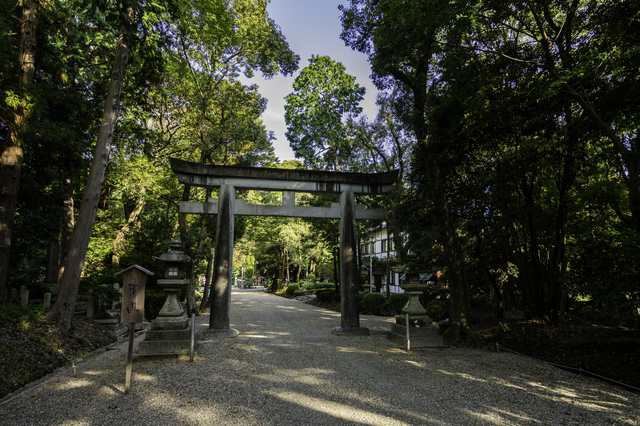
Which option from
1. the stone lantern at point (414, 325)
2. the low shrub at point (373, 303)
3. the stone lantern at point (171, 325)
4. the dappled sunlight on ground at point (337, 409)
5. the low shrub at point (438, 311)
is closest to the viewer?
the dappled sunlight on ground at point (337, 409)

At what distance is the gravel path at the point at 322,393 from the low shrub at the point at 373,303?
8.53m

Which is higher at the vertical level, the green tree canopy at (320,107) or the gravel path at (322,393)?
the green tree canopy at (320,107)

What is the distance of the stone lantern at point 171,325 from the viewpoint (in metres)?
6.45

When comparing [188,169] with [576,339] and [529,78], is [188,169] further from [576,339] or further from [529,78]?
[576,339]

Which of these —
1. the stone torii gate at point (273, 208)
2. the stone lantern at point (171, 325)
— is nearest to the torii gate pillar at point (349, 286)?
the stone torii gate at point (273, 208)

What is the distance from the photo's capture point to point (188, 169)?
30.2 ft

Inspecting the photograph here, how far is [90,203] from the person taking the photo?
7727 millimetres

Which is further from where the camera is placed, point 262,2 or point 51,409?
point 262,2

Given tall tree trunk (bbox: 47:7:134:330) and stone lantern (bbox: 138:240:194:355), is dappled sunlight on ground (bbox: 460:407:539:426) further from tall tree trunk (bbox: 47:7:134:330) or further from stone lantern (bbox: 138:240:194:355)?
tall tree trunk (bbox: 47:7:134:330)

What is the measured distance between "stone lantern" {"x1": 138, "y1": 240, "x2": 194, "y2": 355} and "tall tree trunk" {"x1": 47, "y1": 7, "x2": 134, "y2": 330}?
7.71 feet

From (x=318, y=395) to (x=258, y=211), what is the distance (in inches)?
235

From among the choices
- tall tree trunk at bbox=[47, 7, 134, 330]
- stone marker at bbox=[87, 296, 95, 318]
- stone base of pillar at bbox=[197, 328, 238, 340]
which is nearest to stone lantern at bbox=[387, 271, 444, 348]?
stone base of pillar at bbox=[197, 328, 238, 340]

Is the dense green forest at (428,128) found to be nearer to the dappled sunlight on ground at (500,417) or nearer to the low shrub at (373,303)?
the dappled sunlight on ground at (500,417)

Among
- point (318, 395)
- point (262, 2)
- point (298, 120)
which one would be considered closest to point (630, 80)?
point (318, 395)
